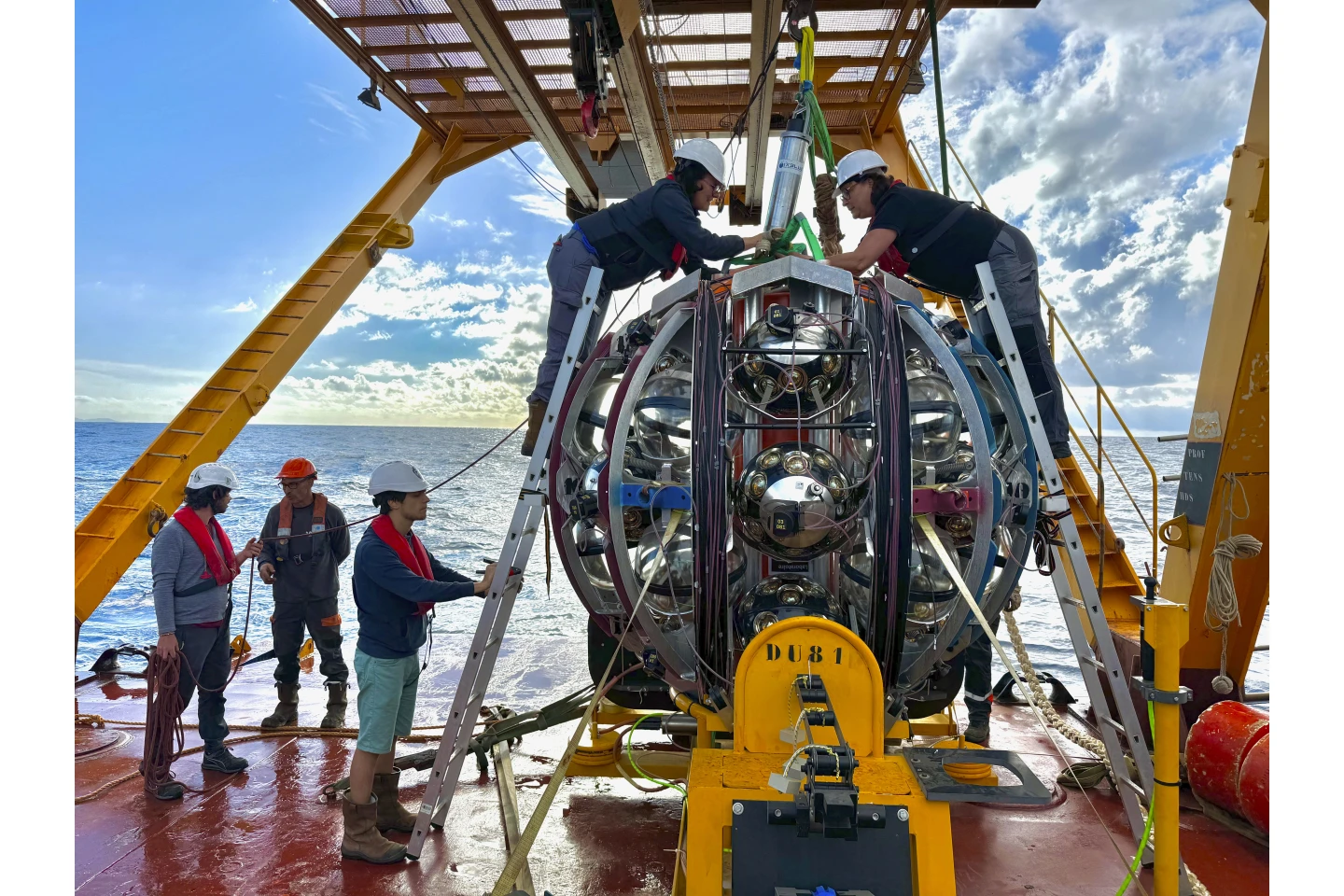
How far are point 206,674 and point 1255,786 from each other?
561cm

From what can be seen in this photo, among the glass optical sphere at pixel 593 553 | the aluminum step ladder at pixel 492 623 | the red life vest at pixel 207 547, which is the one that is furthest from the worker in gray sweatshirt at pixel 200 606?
the glass optical sphere at pixel 593 553

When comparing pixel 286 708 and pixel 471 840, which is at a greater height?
pixel 471 840

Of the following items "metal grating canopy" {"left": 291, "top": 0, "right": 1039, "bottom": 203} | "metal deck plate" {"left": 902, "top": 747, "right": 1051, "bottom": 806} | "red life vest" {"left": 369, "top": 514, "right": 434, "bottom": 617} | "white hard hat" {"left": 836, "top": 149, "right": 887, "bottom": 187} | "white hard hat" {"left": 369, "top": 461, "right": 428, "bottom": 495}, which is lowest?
"metal deck plate" {"left": 902, "top": 747, "right": 1051, "bottom": 806}

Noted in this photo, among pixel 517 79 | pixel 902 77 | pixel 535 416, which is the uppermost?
pixel 902 77

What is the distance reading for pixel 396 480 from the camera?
13.2 feet

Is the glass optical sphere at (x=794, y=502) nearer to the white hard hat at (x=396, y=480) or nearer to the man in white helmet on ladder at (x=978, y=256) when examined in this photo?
the man in white helmet on ladder at (x=978, y=256)

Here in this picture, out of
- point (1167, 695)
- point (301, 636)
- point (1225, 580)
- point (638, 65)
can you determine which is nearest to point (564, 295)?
point (638, 65)

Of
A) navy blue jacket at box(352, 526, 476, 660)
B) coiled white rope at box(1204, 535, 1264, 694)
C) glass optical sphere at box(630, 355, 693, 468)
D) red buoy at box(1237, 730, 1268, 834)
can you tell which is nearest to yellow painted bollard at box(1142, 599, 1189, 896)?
red buoy at box(1237, 730, 1268, 834)

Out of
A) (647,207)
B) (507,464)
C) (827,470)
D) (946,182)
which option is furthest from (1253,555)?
(507,464)

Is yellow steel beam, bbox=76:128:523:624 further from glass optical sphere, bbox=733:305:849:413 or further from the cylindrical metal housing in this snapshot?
glass optical sphere, bbox=733:305:849:413

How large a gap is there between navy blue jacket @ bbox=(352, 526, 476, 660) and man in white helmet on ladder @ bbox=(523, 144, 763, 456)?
882 mm

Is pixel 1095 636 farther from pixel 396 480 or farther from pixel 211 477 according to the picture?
pixel 211 477

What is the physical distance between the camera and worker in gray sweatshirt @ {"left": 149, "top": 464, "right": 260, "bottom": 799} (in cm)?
481

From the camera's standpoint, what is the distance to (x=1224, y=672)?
475 centimetres
